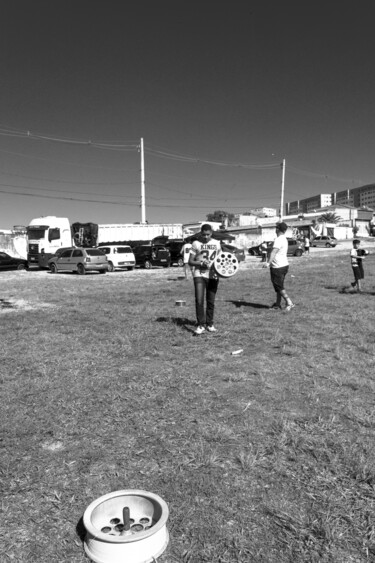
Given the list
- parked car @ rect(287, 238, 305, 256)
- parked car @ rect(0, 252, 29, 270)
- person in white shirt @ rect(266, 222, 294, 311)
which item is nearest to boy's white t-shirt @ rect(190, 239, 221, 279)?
person in white shirt @ rect(266, 222, 294, 311)

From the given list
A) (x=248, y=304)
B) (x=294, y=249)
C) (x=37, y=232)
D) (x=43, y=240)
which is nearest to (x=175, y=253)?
(x=43, y=240)

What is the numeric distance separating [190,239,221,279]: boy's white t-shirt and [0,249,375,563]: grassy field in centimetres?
104

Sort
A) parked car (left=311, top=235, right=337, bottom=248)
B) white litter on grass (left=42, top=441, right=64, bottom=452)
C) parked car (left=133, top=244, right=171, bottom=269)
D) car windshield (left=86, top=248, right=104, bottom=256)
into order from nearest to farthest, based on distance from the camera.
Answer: white litter on grass (left=42, top=441, right=64, bottom=452) < car windshield (left=86, top=248, right=104, bottom=256) < parked car (left=133, top=244, right=171, bottom=269) < parked car (left=311, top=235, right=337, bottom=248)

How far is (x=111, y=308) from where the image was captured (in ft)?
33.7

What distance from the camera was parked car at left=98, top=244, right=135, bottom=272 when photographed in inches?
1000

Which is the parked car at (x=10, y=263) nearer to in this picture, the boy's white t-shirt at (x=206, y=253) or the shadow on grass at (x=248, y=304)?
the shadow on grass at (x=248, y=304)

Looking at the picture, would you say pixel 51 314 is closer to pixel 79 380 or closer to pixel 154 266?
pixel 79 380

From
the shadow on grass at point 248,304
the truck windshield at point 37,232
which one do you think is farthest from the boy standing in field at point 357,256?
the truck windshield at point 37,232

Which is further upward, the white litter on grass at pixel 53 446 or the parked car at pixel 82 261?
the parked car at pixel 82 261

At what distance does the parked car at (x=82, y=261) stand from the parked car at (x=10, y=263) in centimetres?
401

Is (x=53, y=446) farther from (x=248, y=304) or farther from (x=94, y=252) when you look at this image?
(x=94, y=252)

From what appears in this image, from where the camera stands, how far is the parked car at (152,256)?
89.8 ft

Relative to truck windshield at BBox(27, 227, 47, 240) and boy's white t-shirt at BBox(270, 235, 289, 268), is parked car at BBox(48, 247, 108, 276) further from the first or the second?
boy's white t-shirt at BBox(270, 235, 289, 268)

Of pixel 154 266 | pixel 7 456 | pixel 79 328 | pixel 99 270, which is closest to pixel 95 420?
pixel 7 456
